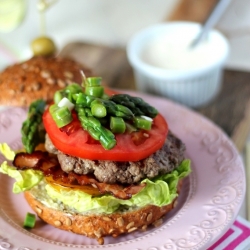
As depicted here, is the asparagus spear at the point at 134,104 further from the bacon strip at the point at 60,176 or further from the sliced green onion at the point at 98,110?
the bacon strip at the point at 60,176

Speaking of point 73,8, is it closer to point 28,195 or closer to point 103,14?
point 103,14

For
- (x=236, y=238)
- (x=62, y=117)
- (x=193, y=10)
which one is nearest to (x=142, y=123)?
(x=62, y=117)

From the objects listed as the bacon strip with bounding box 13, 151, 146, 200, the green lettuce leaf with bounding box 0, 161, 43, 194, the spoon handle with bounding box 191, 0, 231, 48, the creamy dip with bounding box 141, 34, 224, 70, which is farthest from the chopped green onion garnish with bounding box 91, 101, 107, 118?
the spoon handle with bounding box 191, 0, 231, 48

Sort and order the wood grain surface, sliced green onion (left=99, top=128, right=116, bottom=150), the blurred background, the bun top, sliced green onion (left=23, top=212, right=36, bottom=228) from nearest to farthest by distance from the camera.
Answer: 1. sliced green onion (left=99, top=128, right=116, bottom=150)
2. sliced green onion (left=23, top=212, right=36, bottom=228)
3. the bun top
4. the wood grain surface
5. the blurred background

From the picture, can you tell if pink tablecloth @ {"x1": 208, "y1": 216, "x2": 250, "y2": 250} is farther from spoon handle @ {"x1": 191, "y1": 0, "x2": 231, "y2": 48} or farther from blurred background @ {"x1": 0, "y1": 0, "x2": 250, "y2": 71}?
blurred background @ {"x1": 0, "y1": 0, "x2": 250, "y2": 71}

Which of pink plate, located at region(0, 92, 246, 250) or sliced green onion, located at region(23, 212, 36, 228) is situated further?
sliced green onion, located at region(23, 212, 36, 228)

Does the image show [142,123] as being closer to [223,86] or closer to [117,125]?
[117,125]

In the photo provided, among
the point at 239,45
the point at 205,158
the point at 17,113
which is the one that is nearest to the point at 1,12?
the point at 17,113

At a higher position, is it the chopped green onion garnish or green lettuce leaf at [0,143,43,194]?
the chopped green onion garnish
